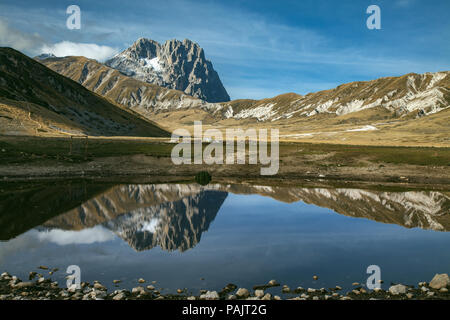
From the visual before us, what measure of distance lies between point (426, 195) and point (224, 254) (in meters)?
39.8

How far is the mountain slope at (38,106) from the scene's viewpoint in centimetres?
11738

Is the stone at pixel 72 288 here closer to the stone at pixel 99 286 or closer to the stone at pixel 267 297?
the stone at pixel 99 286

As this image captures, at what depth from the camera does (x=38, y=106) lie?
144625 mm

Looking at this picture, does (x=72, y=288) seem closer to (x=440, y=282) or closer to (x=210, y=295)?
(x=210, y=295)

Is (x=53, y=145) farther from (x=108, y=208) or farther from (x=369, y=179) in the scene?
(x=369, y=179)

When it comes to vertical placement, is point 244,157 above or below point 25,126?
below

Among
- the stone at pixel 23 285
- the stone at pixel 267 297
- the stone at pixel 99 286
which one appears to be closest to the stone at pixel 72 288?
the stone at pixel 99 286

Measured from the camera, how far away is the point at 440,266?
874 inches

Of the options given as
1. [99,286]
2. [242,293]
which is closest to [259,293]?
[242,293]

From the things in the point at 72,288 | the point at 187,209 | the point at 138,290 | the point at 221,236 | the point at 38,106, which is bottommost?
the point at 221,236

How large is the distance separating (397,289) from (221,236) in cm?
1524

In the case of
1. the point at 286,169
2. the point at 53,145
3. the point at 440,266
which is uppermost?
the point at 53,145

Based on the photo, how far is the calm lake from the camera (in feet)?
68.2
